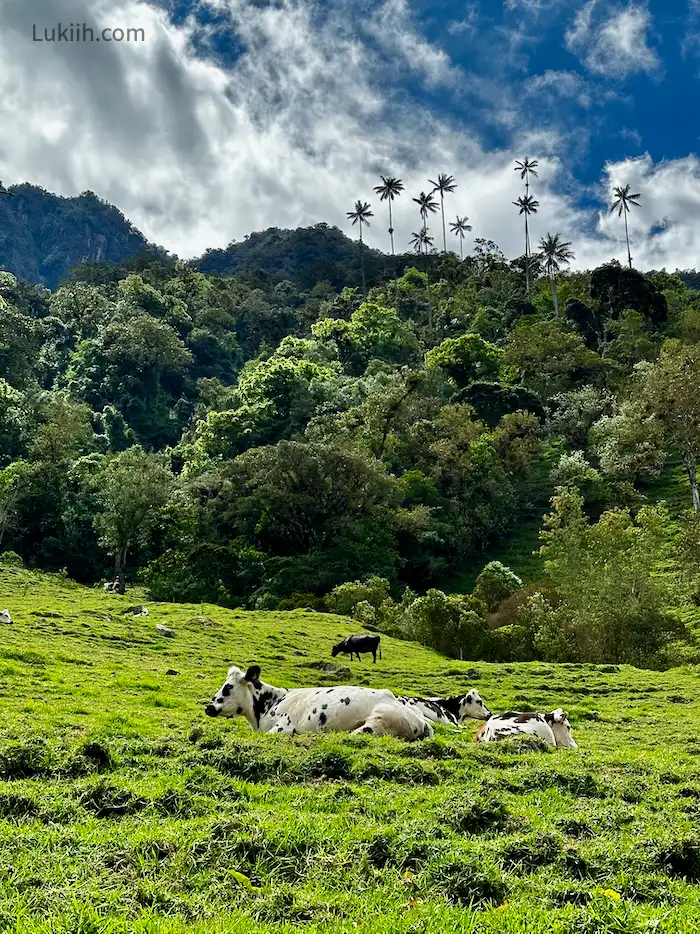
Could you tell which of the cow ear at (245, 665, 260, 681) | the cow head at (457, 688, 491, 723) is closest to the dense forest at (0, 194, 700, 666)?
the cow head at (457, 688, 491, 723)

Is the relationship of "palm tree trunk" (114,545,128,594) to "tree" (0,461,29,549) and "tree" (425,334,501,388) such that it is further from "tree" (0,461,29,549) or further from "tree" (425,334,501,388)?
"tree" (425,334,501,388)

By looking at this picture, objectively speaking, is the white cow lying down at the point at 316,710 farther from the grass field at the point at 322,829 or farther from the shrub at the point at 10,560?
the shrub at the point at 10,560

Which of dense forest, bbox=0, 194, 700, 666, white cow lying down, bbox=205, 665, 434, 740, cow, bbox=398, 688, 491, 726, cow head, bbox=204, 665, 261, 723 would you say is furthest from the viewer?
dense forest, bbox=0, 194, 700, 666

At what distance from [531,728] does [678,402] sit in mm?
51060

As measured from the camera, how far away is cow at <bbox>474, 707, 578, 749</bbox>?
13141mm

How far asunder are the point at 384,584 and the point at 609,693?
2626 centimetres

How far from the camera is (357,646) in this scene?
3064cm

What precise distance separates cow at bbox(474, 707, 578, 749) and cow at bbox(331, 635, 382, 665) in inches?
650

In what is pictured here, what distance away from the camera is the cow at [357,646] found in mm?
30359

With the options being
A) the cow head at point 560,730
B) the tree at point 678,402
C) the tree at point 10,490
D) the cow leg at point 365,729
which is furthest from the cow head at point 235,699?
the tree at point 10,490

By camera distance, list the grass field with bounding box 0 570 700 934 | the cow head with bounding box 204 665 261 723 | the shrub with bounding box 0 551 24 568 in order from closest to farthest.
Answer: the grass field with bounding box 0 570 700 934, the cow head with bounding box 204 665 261 723, the shrub with bounding box 0 551 24 568

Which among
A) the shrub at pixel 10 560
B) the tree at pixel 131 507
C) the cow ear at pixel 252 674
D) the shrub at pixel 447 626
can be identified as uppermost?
the tree at pixel 131 507

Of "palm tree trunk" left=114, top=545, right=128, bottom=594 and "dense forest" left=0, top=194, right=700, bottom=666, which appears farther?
"palm tree trunk" left=114, top=545, right=128, bottom=594

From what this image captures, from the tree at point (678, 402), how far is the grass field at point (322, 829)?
4837cm
